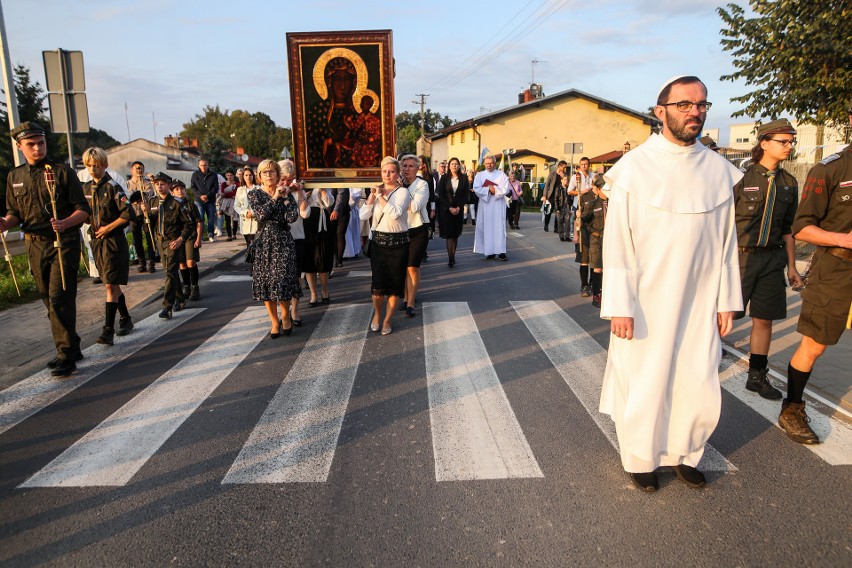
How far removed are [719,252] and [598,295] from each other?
193 inches

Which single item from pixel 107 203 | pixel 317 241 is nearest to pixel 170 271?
pixel 107 203

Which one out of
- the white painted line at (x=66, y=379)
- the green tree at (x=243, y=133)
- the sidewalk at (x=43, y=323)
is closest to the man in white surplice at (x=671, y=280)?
the white painted line at (x=66, y=379)

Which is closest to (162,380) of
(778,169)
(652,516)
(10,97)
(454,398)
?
(454,398)

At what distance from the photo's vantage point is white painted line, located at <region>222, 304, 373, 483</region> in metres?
3.51

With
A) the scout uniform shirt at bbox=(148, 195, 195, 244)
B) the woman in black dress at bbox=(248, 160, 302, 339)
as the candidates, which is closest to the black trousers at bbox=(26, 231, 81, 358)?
the woman in black dress at bbox=(248, 160, 302, 339)

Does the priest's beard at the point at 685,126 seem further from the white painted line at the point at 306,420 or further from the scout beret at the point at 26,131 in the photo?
the scout beret at the point at 26,131

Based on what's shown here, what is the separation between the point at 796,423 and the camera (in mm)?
3889

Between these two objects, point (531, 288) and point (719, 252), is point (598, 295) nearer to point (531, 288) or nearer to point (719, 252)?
point (531, 288)

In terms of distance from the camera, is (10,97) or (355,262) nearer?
(10,97)

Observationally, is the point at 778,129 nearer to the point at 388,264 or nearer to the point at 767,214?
the point at 767,214

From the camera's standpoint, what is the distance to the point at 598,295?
316 inches

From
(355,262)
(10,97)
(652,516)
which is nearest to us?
(652,516)

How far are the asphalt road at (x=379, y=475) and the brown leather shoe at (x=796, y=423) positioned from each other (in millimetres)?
69

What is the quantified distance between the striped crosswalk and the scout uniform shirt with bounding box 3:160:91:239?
1.37 metres
